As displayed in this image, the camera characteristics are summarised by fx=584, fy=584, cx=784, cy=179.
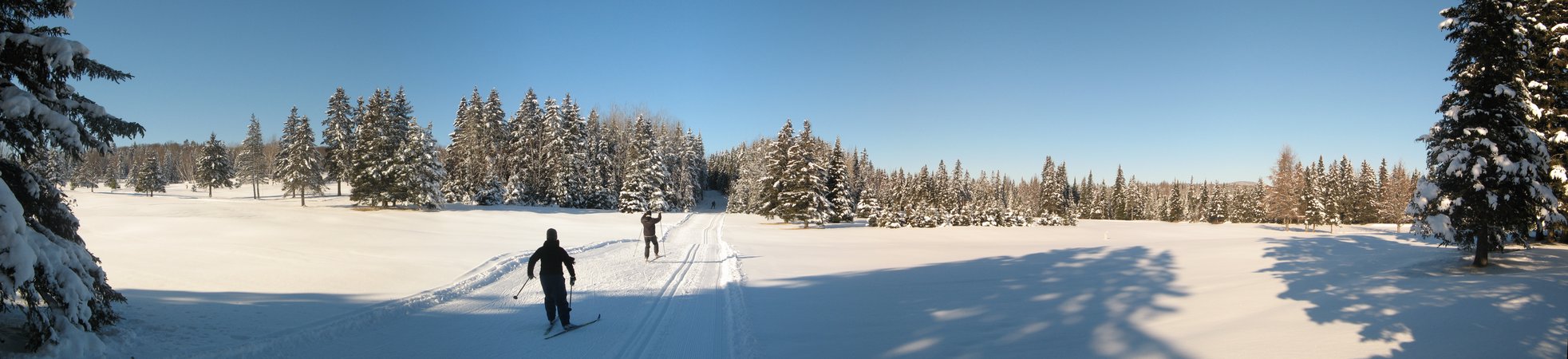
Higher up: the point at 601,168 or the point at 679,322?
the point at 601,168

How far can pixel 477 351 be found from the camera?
7.04m

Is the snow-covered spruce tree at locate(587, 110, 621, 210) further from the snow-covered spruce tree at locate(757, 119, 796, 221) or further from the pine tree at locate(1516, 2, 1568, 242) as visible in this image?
the pine tree at locate(1516, 2, 1568, 242)

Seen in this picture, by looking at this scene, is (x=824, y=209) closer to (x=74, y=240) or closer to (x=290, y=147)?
(x=74, y=240)

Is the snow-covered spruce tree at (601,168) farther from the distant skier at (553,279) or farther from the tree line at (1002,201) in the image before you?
→ the distant skier at (553,279)

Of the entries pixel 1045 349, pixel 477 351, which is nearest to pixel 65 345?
pixel 477 351

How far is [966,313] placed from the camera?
955 cm

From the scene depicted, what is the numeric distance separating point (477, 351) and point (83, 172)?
345ft

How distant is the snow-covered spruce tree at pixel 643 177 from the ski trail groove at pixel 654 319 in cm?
3623

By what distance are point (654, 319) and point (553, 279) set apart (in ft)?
5.15

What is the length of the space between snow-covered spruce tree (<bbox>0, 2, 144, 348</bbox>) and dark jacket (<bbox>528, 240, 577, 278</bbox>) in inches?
170

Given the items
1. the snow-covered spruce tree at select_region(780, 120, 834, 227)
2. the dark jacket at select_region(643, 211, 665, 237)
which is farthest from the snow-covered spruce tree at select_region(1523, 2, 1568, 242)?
the snow-covered spruce tree at select_region(780, 120, 834, 227)

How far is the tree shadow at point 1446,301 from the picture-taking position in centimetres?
663

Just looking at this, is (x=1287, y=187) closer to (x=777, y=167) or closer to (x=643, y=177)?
(x=777, y=167)

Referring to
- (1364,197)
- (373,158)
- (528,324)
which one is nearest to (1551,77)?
(528,324)
